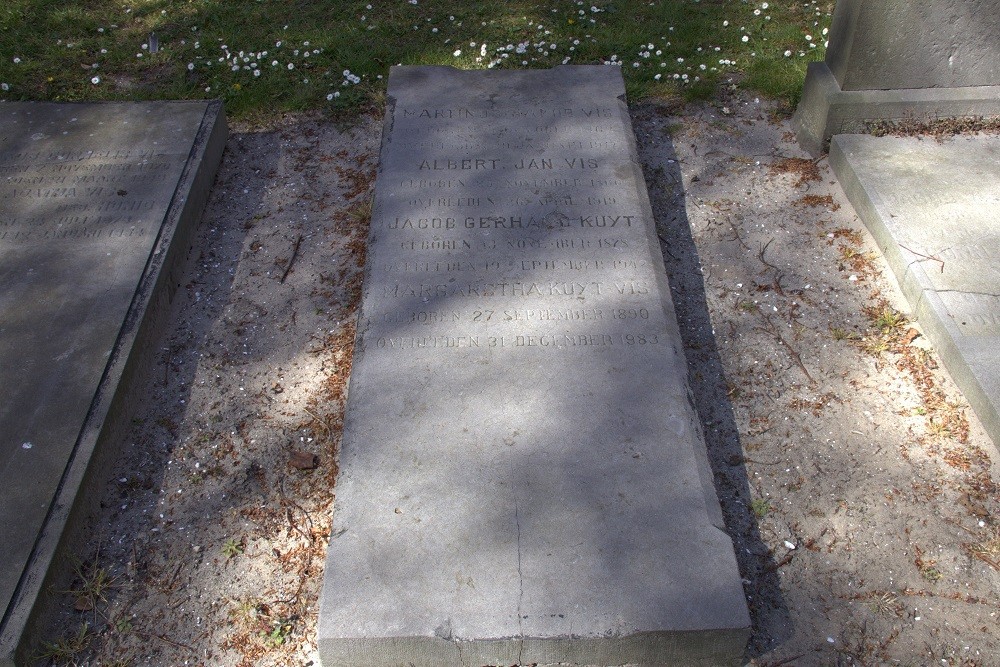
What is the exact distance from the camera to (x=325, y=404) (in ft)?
12.9

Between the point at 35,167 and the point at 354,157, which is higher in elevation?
the point at 35,167

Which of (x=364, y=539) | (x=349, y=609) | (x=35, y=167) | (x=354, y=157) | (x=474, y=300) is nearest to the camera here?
(x=349, y=609)

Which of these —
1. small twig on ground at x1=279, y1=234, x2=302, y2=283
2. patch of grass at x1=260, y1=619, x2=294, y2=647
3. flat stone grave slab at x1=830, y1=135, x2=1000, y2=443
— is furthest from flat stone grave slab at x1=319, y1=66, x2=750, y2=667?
flat stone grave slab at x1=830, y1=135, x2=1000, y2=443

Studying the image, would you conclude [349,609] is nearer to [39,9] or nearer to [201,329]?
[201,329]

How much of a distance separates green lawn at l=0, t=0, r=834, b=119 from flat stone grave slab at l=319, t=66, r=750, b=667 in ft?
5.33

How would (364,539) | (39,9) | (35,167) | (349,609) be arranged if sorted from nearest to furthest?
(349,609), (364,539), (35,167), (39,9)

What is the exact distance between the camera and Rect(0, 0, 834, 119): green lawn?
5.95 meters

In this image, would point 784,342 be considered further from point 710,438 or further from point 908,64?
point 908,64

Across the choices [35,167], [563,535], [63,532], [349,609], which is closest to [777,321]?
[563,535]

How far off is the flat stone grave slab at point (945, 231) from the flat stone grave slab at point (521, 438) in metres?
1.27

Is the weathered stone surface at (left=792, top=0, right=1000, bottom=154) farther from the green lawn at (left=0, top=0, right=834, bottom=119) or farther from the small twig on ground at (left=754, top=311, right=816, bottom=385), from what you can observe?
the small twig on ground at (left=754, top=311, right=816, bottom=385)

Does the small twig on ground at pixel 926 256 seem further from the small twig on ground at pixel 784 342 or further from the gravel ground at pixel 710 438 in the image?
the small twig on ground at pixel 784 342

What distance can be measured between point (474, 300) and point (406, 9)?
379 centimetres

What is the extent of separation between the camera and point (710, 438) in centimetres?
379
